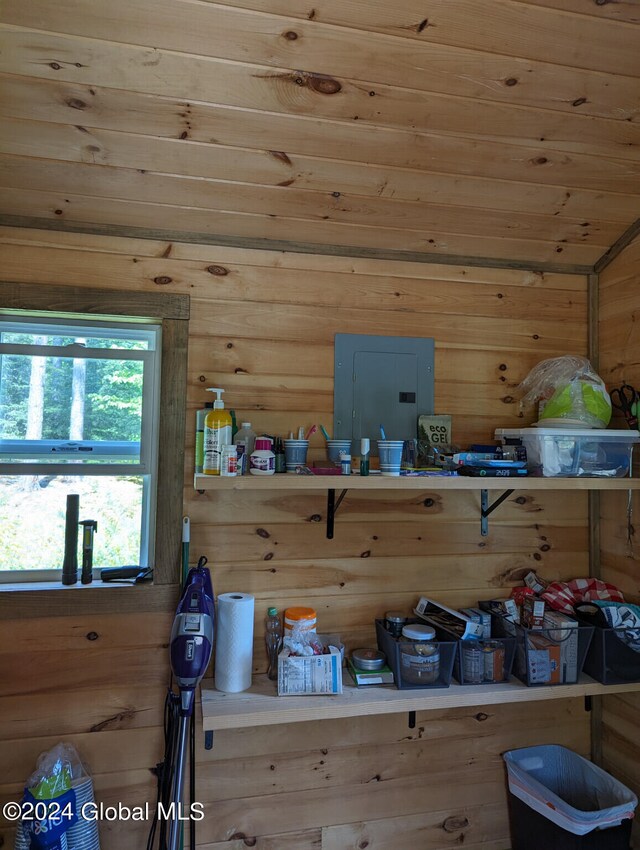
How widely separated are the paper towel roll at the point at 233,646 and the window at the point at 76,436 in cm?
38

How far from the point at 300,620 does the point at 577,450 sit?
3.41 ft

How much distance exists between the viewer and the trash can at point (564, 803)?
1.52 metres

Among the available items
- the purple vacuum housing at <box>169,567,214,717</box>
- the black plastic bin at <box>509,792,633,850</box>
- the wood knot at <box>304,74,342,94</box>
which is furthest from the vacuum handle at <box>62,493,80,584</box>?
the black plastic bin at <box>509,792,633,850</box>

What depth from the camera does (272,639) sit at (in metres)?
1.73

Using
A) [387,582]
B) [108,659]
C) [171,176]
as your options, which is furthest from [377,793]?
[171,176]

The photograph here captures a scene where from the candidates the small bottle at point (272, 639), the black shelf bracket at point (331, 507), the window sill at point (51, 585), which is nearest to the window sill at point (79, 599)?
the window sill at point (51, 585)

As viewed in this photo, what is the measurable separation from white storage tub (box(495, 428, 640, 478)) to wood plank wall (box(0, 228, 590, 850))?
257 millimetres

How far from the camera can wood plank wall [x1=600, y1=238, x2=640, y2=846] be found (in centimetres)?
182

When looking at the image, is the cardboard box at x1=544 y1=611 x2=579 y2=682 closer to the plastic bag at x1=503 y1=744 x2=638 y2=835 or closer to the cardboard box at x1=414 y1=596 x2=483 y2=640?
the cardboard box at x1=414 y1=596 x2=483 y2=640

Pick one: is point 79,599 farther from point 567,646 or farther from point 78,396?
point 567,646

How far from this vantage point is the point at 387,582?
187cm

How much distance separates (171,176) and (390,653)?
159 cm

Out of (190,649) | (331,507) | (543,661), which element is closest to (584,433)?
(543,661)

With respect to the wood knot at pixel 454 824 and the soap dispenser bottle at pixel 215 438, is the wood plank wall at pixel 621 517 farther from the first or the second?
the soap dispenser bottle at pixel 215 438
